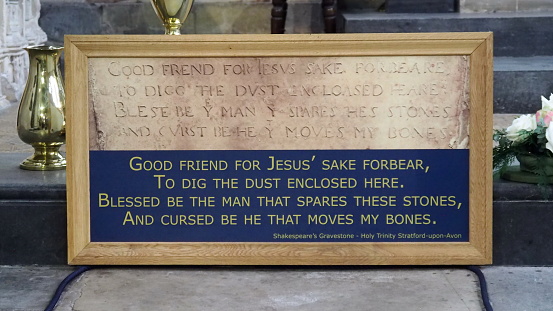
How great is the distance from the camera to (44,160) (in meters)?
2.88

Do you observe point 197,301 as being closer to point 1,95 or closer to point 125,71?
point 125,71

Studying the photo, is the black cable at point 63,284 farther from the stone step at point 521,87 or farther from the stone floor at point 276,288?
the stone step at point 521,87

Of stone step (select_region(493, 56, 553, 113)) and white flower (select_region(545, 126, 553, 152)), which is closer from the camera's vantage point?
white flower (select_region(545, 126, 553, 152))

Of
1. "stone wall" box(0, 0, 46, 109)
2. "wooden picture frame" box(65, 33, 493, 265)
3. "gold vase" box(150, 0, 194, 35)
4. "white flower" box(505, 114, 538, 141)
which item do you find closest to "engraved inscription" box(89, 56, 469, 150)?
"wooden picture frame" box(65, 33, 493, 265)

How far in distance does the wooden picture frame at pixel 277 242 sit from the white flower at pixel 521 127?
144 millimetres

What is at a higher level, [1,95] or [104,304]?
[1,95]

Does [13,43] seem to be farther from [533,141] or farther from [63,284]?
[533,141]

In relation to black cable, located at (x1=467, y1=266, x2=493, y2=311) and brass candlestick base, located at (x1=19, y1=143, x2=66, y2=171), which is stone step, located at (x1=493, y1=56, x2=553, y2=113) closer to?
black cable, located at (x1=467, y1=266, x2=493, y2=311)

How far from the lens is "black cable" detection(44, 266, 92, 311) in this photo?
2291mm

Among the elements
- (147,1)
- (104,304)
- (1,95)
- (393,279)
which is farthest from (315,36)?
(147,1)

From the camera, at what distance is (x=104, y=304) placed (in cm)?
230

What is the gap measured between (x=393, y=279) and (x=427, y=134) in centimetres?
41

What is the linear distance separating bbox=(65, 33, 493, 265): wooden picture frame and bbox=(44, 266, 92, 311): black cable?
0.11 feet

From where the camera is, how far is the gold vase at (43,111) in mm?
2814
